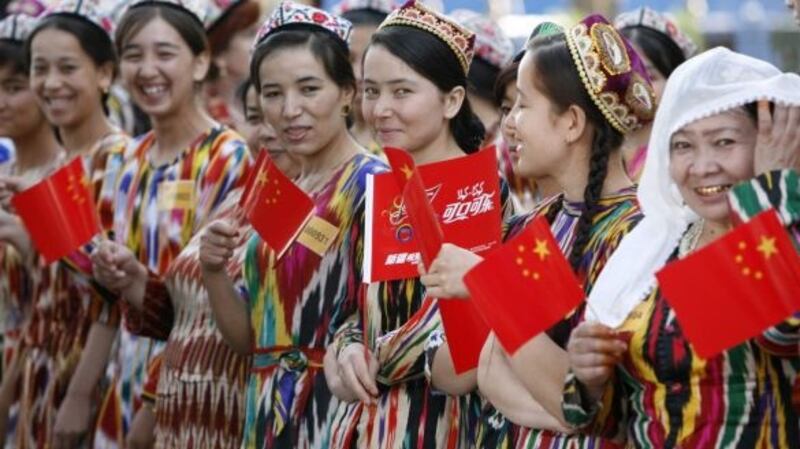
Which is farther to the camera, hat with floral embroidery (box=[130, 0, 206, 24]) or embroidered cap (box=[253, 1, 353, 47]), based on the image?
hat with floral embroidery (box=[130, 0, 206, 24])

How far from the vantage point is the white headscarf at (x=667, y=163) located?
159 inches

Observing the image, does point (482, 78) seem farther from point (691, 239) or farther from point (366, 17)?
point (691, 239)

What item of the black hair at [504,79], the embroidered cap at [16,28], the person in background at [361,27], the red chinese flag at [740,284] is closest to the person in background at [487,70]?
the black hair at [504,79]

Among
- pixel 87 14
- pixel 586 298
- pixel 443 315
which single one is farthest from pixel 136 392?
pixel 586 298

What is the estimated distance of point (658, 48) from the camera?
716 cm

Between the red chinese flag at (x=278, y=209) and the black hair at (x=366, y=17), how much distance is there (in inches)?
99.2

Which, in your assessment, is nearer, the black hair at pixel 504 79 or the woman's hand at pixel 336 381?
the woman's hand at pixel 336 381

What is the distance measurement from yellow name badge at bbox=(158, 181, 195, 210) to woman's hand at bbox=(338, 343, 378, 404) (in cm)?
177

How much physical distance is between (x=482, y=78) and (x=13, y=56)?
8.23 ft

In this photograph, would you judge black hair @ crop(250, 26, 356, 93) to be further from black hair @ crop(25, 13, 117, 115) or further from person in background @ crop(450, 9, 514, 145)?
black hair @ crop(25, 13, 117, 115)

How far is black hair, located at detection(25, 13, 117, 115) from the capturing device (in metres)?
7.88

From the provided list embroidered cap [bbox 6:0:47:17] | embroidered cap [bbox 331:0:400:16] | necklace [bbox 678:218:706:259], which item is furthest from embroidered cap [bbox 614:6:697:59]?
necklace [bbox 678:218:706:259]

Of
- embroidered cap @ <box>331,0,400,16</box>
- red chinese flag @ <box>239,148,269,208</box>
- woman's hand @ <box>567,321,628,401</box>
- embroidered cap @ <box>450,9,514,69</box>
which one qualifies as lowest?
woman's hand @ <box>567,321,628,401</box>

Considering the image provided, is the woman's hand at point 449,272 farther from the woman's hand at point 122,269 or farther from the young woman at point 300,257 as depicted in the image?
the woman's hand at point 122,269
